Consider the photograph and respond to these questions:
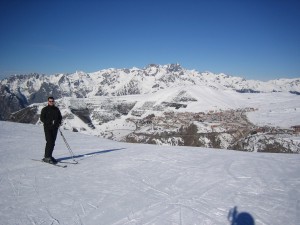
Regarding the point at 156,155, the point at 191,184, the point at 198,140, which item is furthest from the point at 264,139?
the point at 191,184

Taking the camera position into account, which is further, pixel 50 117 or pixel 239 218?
pixel 50 117

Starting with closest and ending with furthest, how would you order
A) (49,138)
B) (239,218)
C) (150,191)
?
(239,218), (150,191), (49,138)

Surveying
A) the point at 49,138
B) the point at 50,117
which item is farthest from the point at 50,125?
the point at 49,138

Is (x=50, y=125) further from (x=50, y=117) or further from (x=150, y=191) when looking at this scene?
(x=150, y=191)

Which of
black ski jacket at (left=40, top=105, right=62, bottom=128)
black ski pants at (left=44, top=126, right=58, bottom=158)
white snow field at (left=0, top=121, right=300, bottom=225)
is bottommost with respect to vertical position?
white snow field at (left=0, top=121, right=300, bottom=225)

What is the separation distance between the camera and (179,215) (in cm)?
712

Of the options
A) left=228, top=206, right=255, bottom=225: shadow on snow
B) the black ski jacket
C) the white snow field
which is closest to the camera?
left=228, top=206, right=255, bottom=225: shadow on snow

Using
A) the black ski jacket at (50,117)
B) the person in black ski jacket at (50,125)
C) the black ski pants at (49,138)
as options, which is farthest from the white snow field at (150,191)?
the black ski jacket at (50,117)

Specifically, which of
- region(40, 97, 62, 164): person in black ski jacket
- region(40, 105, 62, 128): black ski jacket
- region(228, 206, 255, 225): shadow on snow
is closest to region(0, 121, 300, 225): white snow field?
region(228, 206, 255, 225): shadow on snow

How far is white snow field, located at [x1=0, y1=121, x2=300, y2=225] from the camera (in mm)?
7004

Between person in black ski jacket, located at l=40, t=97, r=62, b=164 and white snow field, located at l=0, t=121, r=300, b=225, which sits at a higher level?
person in black ski jacket, located at l=40, t=97, r=62, b=164

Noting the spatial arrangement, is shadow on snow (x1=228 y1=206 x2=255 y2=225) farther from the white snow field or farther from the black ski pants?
the black ski pants

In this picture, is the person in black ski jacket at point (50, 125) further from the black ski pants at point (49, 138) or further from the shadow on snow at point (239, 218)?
the shadow on snow at point (239, 218)

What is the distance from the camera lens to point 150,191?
8.91 metres
